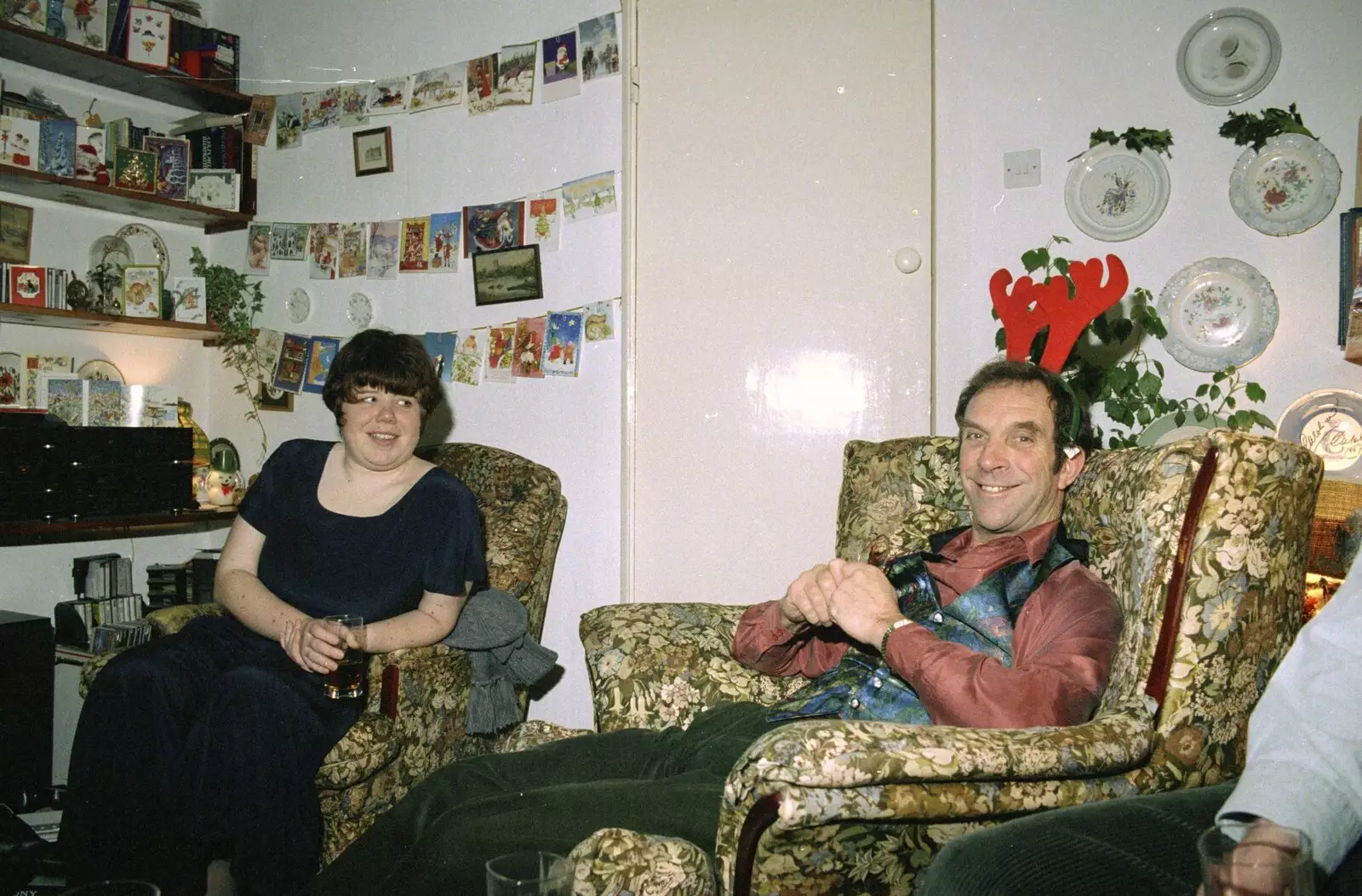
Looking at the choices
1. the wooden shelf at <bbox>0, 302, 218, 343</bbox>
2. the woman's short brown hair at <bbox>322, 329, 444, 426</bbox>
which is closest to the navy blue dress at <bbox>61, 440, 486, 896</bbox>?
the woman's short brown hair at <bbox>322, 329, 444, 426</bbox>

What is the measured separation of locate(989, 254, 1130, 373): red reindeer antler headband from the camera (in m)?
1.92

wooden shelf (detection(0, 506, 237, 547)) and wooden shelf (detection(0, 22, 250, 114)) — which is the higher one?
wooden shelf (detection(0, 22, 250, 114))

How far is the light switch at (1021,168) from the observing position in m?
2.69

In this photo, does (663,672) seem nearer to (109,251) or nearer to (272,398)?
(272,398)

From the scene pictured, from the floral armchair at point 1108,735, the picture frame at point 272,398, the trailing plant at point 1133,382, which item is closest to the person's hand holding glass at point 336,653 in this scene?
the floral armchair at point 1108,735

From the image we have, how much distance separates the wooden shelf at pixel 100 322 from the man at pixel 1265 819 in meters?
3.26

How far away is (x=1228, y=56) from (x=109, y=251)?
3.68 metres

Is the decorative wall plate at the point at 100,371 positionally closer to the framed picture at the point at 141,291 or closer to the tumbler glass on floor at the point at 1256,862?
the framed picture at the point at 141,291

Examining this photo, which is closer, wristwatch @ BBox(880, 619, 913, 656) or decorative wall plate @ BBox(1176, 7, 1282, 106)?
wristwatch @ BBox(880, 619, 913, 656)

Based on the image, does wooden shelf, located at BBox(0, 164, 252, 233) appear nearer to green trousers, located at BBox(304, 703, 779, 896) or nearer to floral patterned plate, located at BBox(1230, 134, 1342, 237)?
green trousers, located at BBox(304, 703, 779, 896)

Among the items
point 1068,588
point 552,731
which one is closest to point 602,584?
point 552,731

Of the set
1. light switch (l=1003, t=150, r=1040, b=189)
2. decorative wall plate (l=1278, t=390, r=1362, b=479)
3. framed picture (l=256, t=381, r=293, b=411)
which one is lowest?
decorative wall plate (l=1278, t=390, r=1362, b=479)

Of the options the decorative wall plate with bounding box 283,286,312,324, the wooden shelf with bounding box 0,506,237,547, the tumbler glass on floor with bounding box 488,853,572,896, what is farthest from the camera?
the decorative wall plate with bounding box 283,286,312,324

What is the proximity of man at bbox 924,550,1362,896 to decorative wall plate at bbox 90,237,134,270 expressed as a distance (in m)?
3.60
